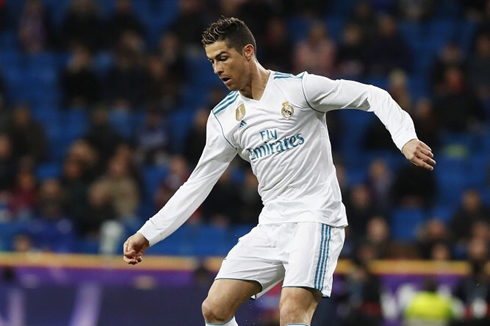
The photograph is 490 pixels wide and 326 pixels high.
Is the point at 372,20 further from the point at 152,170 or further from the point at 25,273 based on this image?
the point at 25,273

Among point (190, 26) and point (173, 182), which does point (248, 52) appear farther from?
point (190, 26)

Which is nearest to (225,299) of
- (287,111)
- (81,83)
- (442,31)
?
(287,111)

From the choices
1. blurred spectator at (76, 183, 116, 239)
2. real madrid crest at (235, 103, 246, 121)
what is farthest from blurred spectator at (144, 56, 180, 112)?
real madrid crest at (235, 103, 246, 121)

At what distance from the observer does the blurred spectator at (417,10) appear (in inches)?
563

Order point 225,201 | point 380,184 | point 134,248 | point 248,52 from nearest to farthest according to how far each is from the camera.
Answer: point 248,52 < point 134,248 < point 225,201 < point 380,184

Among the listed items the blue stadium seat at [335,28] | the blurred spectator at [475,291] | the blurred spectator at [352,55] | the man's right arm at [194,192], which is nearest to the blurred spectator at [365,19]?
the blurred spectator at [352,55]

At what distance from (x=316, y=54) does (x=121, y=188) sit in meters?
3.31

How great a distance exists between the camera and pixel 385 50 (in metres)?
13.5

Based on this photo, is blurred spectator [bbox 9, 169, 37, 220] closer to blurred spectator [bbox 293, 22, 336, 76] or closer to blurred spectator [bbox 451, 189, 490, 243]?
blurred spectator [bbox 293, 22, 336, 76]

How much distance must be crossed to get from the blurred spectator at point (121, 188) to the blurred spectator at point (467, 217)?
3597mm

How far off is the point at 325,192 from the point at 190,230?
20.2ft

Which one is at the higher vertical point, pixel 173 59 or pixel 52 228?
pixel 173 59

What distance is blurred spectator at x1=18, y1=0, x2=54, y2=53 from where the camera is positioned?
14.3 m

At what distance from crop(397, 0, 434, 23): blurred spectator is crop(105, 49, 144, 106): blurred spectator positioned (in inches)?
150
